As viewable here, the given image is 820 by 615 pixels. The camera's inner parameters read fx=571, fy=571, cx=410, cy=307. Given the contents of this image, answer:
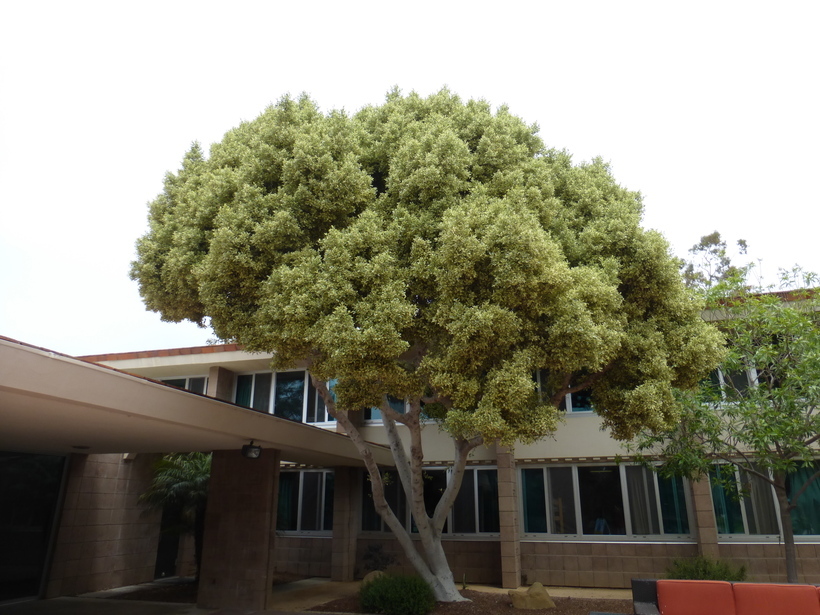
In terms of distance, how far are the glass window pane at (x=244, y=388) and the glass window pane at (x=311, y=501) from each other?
10.4ft

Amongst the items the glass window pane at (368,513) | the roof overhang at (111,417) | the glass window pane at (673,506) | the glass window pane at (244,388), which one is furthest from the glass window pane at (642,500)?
the glass window pane at (244,388)

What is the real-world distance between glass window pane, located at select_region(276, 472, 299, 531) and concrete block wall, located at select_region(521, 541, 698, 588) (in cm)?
729

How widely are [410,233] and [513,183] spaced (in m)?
2.12

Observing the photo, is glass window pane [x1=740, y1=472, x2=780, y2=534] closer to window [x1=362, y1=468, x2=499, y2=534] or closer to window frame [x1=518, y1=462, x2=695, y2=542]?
window frame [x1=518, y1=462, x2=695, y2=542]

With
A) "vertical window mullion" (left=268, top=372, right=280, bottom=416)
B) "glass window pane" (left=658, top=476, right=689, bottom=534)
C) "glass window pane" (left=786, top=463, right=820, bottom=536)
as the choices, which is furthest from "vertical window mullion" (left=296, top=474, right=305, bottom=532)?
"glass window pane" (left=786, top=463, right=820, bottom=536)

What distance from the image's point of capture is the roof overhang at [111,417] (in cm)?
677

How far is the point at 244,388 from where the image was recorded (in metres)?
19.2

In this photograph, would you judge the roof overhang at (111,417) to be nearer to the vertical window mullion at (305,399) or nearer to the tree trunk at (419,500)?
the tree trunk at (419,500)

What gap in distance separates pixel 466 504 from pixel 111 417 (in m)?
11.1

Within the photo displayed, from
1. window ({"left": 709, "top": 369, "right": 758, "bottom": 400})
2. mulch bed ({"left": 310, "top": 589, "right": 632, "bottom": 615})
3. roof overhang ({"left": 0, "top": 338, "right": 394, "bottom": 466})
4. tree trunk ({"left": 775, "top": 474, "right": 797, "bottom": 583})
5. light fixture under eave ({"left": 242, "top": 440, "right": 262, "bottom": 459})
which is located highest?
window ({"left": 709, "top": 369, "right": 758, "bottom": 400})

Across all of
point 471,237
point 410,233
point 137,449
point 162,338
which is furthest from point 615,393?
point 162,338

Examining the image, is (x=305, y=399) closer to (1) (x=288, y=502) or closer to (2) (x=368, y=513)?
(1) (x=288, y=502)

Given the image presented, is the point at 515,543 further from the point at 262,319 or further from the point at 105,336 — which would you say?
the point at 105,336

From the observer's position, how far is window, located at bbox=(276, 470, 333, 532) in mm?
17922
